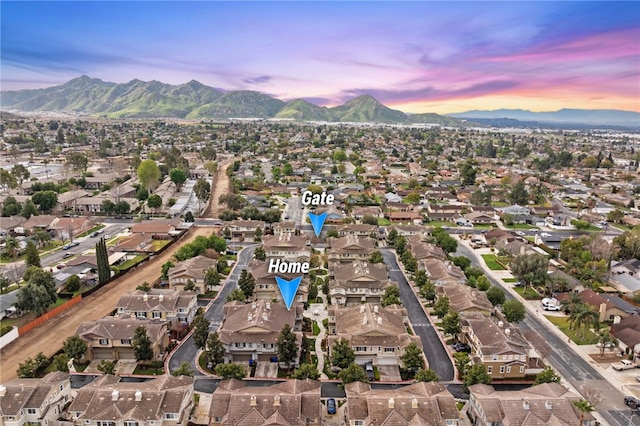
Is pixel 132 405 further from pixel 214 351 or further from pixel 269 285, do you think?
pixel 269 285

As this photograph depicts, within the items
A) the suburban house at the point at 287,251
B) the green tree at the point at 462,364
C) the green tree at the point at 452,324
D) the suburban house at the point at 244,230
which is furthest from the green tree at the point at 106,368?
the suburban house at the point at 244,230

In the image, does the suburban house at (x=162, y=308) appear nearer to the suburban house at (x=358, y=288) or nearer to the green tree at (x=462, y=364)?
the suburban house at (x=358, y=288)

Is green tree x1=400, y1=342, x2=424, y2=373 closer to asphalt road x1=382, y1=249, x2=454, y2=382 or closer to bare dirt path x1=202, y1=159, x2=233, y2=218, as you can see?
asphalt road x1=382, y1=249, x2=454, y2=382

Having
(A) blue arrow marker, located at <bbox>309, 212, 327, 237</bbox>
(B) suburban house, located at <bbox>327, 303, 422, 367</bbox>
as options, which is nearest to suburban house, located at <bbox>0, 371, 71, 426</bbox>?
(B) suburban house, located at <bbox>327, 303, 422, 367</bbox>

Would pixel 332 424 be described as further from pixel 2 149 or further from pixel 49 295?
pixel 2 149

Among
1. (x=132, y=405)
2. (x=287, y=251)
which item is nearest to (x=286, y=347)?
(x=132, y=405)

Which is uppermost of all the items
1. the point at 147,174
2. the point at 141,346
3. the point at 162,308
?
the point at 147,174

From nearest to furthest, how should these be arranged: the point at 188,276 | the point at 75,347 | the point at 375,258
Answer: the point at 75,347
the point at 188,276
the point at 375,258
